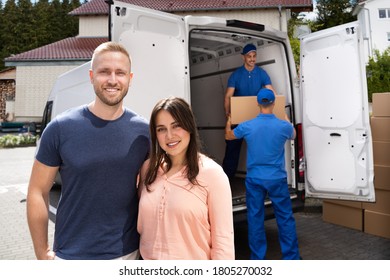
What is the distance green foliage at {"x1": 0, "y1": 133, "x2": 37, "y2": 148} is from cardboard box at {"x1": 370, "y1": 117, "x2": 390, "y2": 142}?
56.6 feet

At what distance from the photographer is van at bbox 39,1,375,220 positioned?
8.19 feet

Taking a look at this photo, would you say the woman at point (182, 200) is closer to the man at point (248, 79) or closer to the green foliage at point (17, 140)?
the man at point (248, 79)

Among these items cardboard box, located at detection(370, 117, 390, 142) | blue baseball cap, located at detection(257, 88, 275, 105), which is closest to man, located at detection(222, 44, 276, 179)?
blue baseball cap, located at detection(257, 88, 275, 105)

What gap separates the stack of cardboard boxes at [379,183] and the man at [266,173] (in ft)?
5.36

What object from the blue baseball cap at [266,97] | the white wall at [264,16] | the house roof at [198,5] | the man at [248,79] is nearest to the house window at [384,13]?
the house roof at [198,5]

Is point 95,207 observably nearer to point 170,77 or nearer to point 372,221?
point 170,77

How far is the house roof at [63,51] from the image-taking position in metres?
16.0

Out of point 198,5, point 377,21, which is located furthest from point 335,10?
point 198,5

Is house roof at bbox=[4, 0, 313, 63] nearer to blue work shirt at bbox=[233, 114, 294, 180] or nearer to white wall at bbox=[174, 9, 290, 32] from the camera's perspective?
white wall at bbox=[174, 9, 290, 32]

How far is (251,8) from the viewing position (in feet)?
60.7

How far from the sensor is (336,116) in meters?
3.28

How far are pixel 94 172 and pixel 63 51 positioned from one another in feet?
57.5

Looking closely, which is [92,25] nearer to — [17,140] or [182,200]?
[17,140]

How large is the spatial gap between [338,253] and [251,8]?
57.2ft
